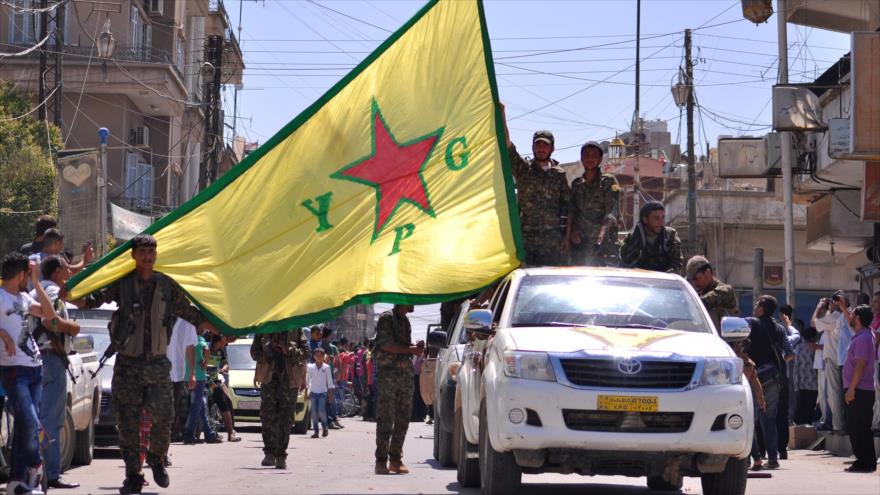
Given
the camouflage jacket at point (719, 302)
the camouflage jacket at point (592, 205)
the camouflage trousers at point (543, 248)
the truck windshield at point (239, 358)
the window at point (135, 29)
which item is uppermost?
the window at point (135, 29)

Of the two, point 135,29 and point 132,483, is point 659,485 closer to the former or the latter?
point 132,483

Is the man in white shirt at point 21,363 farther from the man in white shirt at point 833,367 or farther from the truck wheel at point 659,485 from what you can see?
the man in white shirt at point 833,367

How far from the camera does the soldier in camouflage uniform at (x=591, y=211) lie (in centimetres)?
1370

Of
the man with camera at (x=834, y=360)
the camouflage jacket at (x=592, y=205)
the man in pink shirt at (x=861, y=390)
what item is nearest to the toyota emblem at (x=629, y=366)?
the camouflage jacket at (x=592, y=205)

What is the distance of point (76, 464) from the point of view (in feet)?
51.3

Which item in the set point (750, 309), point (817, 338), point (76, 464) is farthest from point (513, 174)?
point (750, 309)

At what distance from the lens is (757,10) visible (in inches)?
1205

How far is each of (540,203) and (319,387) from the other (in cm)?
1378

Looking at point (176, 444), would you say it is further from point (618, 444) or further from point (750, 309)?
point (750, 309)

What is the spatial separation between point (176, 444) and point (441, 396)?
746 cm

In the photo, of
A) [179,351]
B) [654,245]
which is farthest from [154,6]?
[654,245]

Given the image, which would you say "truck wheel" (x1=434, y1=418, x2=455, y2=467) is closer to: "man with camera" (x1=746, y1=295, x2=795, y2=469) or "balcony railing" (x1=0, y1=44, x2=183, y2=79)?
"man with camera" (x1=746, y1=295, x2=795, y2=469)

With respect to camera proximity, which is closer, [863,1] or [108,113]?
[863,1]

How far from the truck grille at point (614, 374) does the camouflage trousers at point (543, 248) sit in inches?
136
